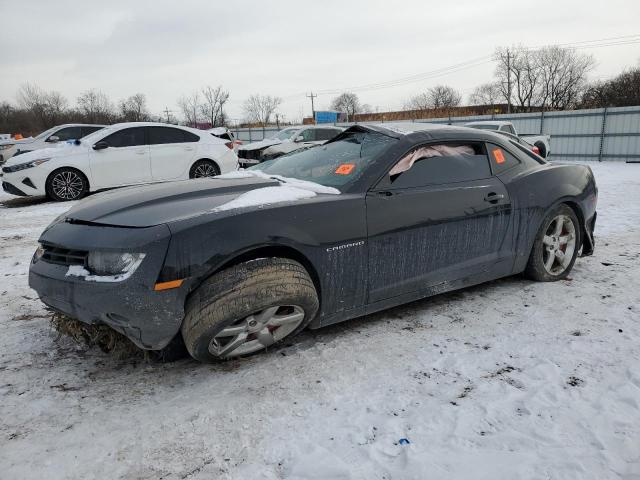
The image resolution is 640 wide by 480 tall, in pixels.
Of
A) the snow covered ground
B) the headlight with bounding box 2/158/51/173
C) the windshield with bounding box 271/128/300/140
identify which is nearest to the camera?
the snow covered ground

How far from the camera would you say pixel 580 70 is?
62062 millimetres

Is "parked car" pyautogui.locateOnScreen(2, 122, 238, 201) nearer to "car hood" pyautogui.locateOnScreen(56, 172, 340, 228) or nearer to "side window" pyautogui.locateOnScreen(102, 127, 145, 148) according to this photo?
"side window" pyautogui.locateOnScreen(102, 127, 145, 148)

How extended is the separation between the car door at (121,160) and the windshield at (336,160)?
6081mm

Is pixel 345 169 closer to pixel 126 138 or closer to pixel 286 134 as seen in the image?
pixel 126 138

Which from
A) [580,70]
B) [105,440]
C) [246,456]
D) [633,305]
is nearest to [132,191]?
[105,440]

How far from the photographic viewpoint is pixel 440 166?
10.8 feet

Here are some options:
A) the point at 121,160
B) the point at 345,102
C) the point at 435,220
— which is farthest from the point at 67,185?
the point at 345,102

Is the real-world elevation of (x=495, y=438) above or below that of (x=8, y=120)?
below

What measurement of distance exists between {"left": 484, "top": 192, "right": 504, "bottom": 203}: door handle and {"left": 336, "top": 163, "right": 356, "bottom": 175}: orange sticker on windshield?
3.37 ft

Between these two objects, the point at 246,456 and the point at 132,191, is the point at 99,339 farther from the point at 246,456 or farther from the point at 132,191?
the point at 246,456

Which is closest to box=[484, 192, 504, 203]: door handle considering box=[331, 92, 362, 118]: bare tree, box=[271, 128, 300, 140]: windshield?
box=[271, 128, 300, 140]: windshield

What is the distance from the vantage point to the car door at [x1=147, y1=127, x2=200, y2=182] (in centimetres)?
920

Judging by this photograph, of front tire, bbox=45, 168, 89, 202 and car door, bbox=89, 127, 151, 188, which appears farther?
car door, bbox=89, 127, 151, 188

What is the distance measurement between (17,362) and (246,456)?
162cm
